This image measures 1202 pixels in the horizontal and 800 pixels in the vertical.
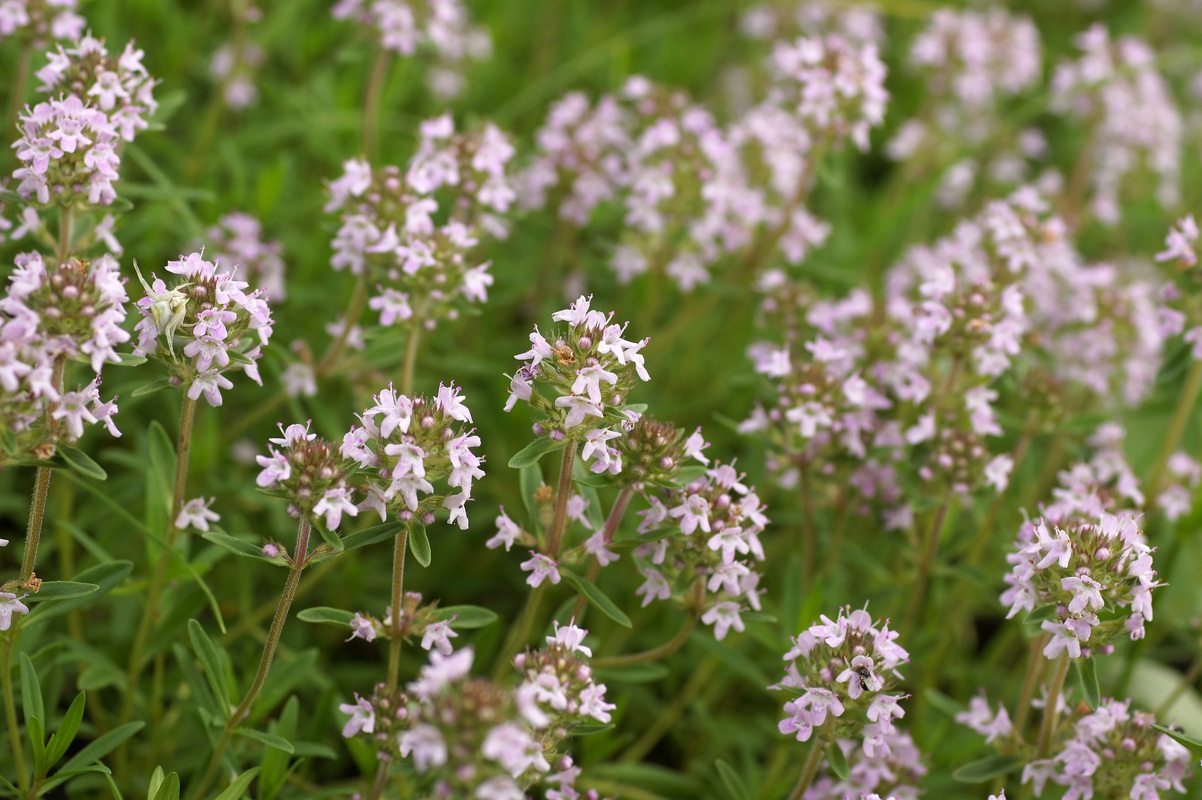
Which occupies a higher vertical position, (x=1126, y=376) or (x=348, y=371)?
(x=1126, y=376)

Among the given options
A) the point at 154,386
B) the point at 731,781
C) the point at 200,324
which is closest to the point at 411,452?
the point at 200,324

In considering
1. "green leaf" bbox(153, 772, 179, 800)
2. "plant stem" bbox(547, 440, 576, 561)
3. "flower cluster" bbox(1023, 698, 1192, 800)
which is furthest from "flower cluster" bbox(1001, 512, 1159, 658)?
"green leaf" bbox(153, 772, 179, 800)

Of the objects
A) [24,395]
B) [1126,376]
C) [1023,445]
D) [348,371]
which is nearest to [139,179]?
[348,371]

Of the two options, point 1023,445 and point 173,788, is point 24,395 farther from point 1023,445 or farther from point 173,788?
point 1023,445

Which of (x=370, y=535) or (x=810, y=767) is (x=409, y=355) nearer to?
(x=370, y=535)

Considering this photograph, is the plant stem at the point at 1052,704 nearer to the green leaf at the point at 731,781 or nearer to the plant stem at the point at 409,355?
the green leaf at the point at 731,781
